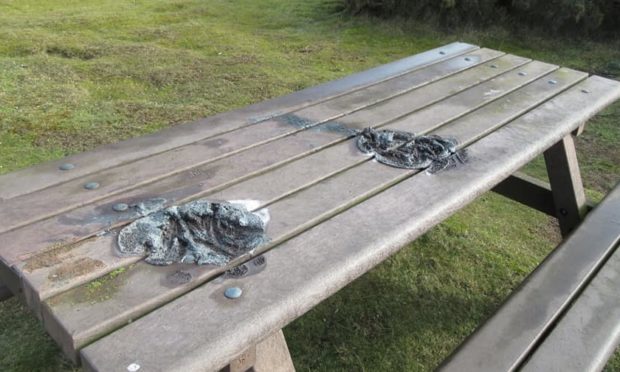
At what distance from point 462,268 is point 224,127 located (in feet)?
4.34

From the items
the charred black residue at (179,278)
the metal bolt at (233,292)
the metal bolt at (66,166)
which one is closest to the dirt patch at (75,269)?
the charred black residue at (179,278)

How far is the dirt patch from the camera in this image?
1052mm

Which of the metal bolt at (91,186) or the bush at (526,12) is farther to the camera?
the bush at (526,12)

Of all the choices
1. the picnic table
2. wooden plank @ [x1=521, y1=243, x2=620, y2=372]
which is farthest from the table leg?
wooden plank @ [x1=521, y1=243, x2=620, y2=372]

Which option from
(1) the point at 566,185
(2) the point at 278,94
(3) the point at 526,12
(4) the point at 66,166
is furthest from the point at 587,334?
(3) the point at 526,12

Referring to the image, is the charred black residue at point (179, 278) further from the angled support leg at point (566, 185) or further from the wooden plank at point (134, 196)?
the angled support leg at point (566, 185)

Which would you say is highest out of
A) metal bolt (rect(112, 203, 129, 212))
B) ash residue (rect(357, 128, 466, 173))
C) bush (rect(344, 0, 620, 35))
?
metal bolt (rect(112, 203, 129, 212))

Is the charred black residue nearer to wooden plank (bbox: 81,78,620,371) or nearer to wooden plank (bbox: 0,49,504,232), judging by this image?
wooden plank (bbox: 81,78,620,371)

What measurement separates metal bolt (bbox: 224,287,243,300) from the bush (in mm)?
5552

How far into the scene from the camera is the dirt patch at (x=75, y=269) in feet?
3.45

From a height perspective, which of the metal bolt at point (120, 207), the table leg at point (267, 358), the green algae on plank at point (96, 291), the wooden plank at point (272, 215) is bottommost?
the table leg at point (267, 358)

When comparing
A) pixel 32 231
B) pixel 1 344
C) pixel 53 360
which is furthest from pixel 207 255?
pixel 1 344

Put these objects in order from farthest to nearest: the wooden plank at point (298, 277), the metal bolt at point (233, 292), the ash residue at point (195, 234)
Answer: the ash residue at point (195, 234) → the metal bolt at point (233, 292) → the wooden plank at point (298, 277)

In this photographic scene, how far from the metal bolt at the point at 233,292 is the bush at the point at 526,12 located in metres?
5.55
